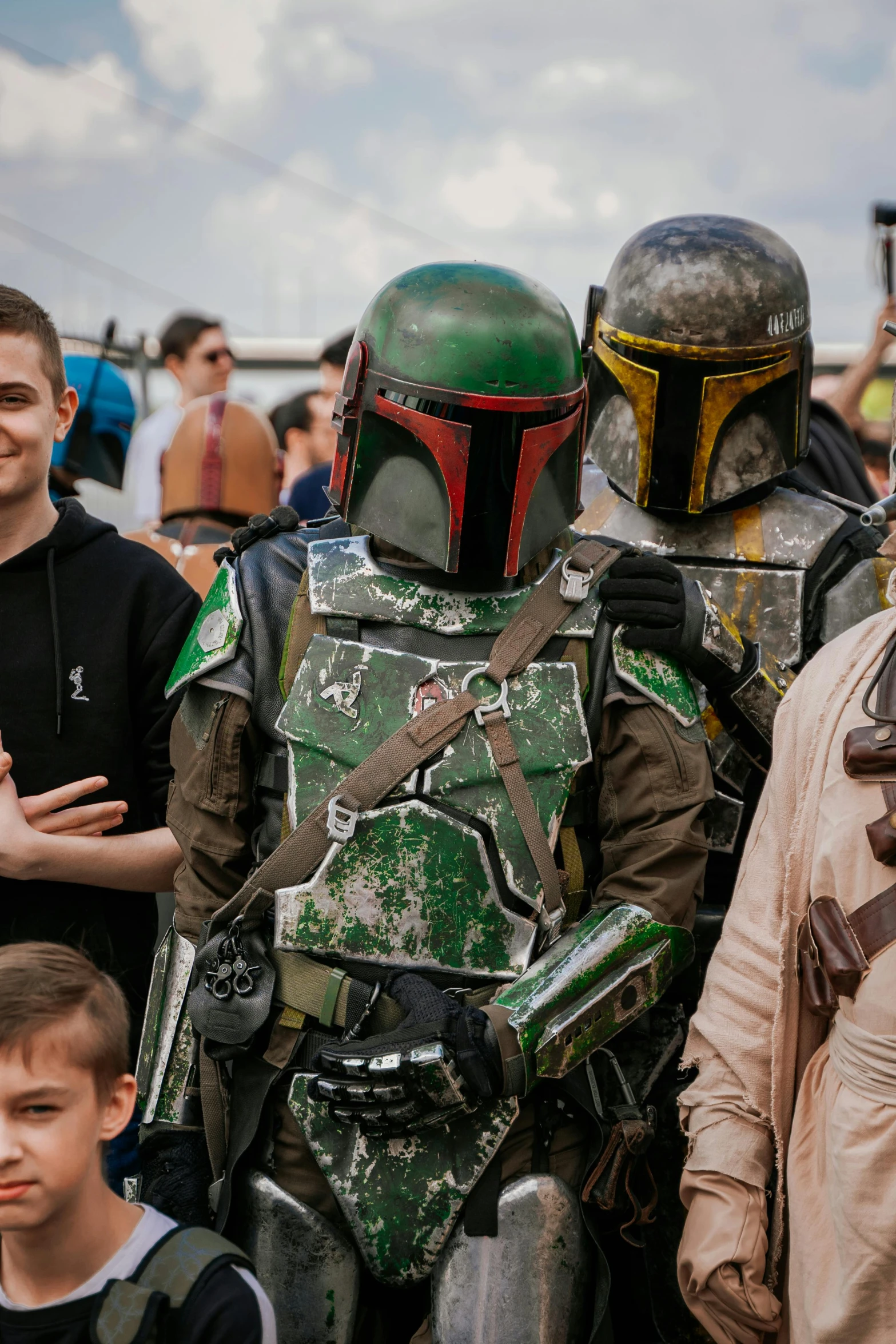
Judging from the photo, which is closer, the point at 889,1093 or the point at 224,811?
the point at 889,1093

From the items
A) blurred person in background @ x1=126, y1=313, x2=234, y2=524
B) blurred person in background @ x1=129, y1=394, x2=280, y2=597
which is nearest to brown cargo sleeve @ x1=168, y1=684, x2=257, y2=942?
blurred person in background @ x1=129, y1=394, x2=280, y2=597

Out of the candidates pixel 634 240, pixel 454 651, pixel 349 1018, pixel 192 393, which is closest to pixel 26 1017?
pixel 349 1018

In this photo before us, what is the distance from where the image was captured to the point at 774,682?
8.89 ft

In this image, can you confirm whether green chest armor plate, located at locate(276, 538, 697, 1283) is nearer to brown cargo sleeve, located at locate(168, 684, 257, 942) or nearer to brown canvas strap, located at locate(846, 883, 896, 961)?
brown cargo sleeve, located at locate(168, 684, 257, 942)

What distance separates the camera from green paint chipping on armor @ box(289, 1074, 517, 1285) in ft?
7.35

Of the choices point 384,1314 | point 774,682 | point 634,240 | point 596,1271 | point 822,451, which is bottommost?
point 384,1314

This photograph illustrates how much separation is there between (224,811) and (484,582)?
0.57 m

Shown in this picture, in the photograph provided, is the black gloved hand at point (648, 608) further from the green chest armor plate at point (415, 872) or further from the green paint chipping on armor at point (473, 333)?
the green paint chipping on armor at point (473, 333)

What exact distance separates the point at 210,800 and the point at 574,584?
692mm

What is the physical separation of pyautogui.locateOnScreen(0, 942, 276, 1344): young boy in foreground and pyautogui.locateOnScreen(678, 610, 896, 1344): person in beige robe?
0.63 metres

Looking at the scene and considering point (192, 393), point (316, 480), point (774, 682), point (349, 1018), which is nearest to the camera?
point (349, 1018)

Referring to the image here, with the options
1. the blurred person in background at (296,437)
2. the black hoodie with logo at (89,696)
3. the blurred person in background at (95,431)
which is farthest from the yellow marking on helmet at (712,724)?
the blurred person in background at (296,437)

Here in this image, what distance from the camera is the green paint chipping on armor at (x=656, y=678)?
93.8 inches

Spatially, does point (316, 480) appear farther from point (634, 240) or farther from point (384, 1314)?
point (384, 1314)
